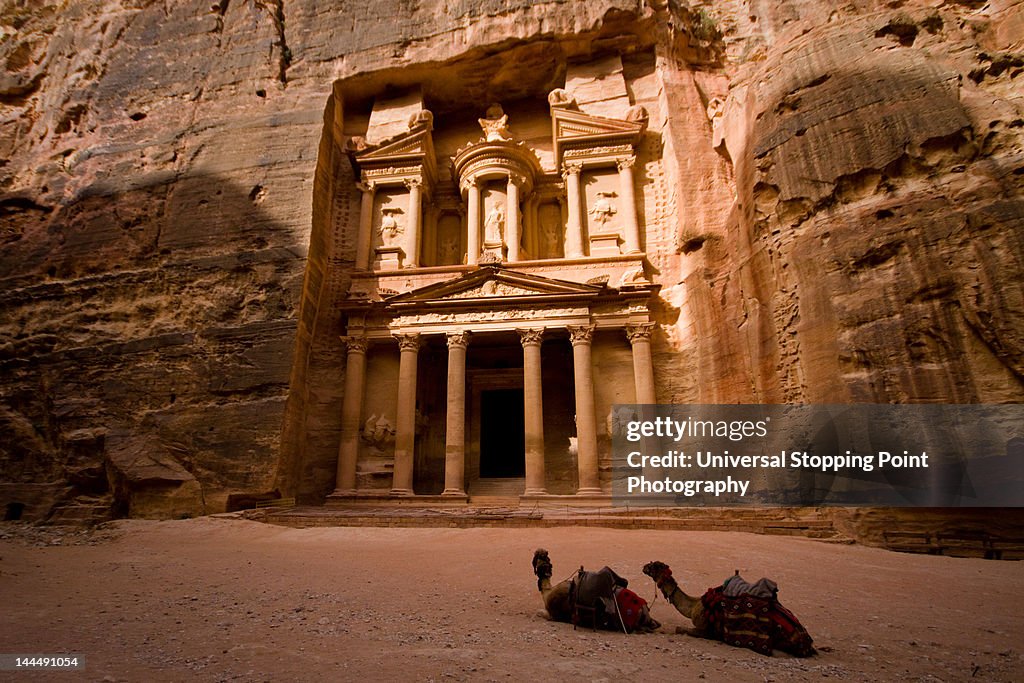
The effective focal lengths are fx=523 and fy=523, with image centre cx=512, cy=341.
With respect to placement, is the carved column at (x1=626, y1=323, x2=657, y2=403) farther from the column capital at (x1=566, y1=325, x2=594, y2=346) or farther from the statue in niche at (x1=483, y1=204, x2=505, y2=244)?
the statue in niche at (x1=483, y1=204, x2=505, y2=244)

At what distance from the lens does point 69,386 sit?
45.0 feet

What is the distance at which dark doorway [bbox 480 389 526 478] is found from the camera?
57.3 feet

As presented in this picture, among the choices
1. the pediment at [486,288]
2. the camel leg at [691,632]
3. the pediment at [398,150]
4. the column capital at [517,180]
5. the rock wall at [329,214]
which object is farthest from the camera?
the pediment at [398,150]

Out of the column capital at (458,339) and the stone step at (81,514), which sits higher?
the column capital at (458,339)

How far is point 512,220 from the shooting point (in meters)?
17.8

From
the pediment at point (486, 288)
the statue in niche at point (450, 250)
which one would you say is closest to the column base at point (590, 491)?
the pediment at point (486, 288)

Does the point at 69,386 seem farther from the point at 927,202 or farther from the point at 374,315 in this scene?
the point at 927,202

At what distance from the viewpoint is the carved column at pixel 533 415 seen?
555 inches

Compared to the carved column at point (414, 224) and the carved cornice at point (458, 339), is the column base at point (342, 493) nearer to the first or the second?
the carved cornice at point (458, 339)

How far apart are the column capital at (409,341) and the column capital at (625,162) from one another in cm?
898

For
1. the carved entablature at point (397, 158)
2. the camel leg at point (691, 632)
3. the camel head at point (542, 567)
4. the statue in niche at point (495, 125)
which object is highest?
the statue in niche at point (495, 125)

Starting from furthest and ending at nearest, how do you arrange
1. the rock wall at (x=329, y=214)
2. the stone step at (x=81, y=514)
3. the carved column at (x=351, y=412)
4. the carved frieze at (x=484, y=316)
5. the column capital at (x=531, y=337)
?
the carved frieze at (x=484, y=316) → the column capital at (x=531, y=337) → the carved column at (x=351, y=412) → the stone step at (x=81, y=514) → the rock wall at (x=329, y=214)

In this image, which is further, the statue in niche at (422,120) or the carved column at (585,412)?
the statue in niche at (422,120)

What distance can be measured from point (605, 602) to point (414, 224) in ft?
52.2
